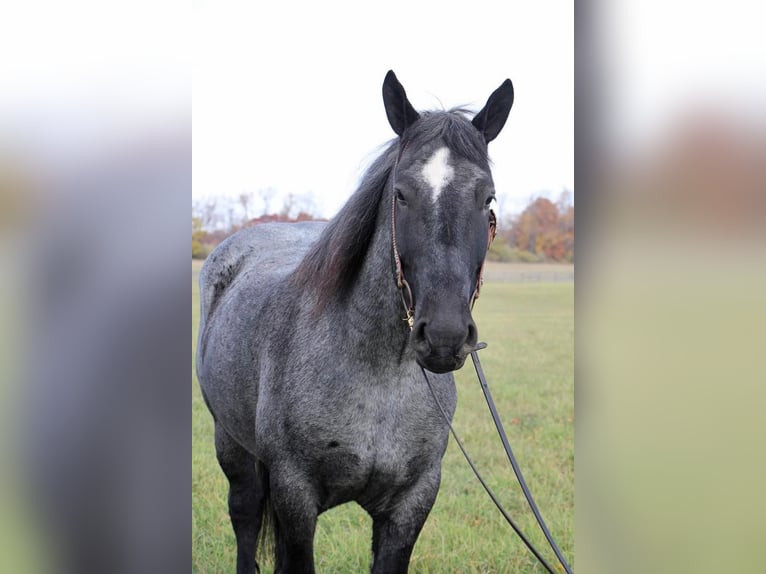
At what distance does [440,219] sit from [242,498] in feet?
7.11

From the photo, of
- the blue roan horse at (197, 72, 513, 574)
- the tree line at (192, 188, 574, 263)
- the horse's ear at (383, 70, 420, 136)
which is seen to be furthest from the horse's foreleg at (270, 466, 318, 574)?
the tree line at (192, 188, 574, 263)

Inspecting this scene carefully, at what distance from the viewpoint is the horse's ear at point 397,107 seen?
1.86 metres

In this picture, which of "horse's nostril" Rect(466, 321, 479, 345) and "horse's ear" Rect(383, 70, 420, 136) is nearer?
"horse's nostril" Rect(466, 321, 479, 345)

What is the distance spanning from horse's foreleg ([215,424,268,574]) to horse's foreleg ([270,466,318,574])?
3.25 ft

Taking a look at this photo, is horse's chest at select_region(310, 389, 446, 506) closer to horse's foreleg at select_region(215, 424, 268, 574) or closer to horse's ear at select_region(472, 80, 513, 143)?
horse's ear at select_region(472, 80, 513, 143)

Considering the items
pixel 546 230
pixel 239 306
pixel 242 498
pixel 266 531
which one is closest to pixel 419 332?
pixel 239 306

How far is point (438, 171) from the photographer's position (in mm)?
1718

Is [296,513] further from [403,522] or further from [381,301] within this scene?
[381,301]

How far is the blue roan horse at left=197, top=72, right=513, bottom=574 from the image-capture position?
5.48 ft
